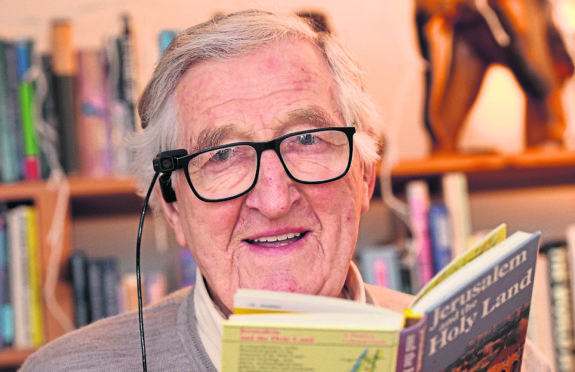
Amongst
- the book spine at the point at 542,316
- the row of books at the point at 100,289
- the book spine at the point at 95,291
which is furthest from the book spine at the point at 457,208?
the book spine at the point at 95,291

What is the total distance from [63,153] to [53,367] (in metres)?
0.75

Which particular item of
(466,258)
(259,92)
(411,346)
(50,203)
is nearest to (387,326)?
(411,346)

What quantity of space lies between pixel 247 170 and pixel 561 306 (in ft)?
3.55

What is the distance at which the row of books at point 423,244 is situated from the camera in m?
1.70

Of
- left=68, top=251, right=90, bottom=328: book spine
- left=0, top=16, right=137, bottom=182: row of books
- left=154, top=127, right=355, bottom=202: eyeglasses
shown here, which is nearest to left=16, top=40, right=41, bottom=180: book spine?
left=0, top=16, right=137, bottom=182: row of books

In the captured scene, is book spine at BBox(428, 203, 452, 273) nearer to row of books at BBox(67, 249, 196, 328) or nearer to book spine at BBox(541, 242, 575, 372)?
book spine at BBox(541, 242, 575, 372)

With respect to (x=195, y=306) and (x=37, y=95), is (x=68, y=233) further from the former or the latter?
(x=195, y=306)

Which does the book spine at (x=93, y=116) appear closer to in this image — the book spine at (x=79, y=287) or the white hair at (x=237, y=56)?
the book spine at (x=79, y=287)

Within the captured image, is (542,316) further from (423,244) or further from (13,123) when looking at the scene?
(13,123)

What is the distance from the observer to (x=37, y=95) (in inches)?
66.0

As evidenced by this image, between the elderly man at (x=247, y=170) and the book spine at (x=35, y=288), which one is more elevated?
the elderly man at (x=247, y=170)

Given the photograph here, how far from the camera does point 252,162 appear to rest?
38.1 inches

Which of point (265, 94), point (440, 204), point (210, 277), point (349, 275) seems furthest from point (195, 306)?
point (440, 204)

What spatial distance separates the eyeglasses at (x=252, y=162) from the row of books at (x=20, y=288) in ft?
2.66
